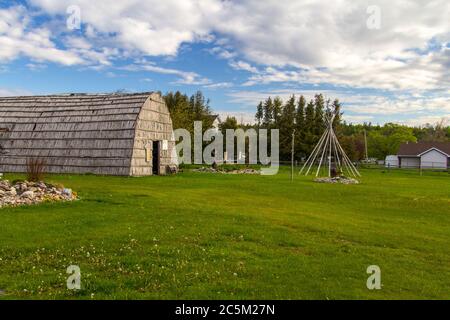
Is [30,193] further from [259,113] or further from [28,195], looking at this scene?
[259,113]

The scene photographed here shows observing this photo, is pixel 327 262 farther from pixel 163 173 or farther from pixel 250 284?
pixel 163 173

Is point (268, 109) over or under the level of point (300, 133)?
over

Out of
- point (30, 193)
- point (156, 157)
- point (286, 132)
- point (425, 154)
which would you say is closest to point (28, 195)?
point (30, 193)

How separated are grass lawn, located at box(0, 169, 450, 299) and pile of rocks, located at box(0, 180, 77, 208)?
108cm

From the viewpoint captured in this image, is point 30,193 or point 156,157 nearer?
point 30,193

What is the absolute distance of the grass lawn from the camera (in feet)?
24.0

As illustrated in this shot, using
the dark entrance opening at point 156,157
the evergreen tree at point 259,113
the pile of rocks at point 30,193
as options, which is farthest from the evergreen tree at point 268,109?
the pile of rocks at point 30,193

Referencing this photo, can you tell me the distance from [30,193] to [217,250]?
32.6ft

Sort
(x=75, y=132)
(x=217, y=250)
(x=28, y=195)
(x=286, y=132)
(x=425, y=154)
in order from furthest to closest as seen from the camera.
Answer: (x=425, y=154) < (x=286, y=132) < (x=75, y=132) < (x=28, y=195) < (x=217, y=250)

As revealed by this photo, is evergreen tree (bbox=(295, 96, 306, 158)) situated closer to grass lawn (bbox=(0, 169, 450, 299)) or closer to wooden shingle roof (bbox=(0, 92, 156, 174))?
wooden shingle roof (bbox=(0, 92, 156, 174))

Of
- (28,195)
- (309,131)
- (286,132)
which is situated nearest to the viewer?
(28,195)

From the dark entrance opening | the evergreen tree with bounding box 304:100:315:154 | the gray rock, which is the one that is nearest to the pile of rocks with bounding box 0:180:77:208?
the gray rock

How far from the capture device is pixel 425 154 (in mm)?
77562
